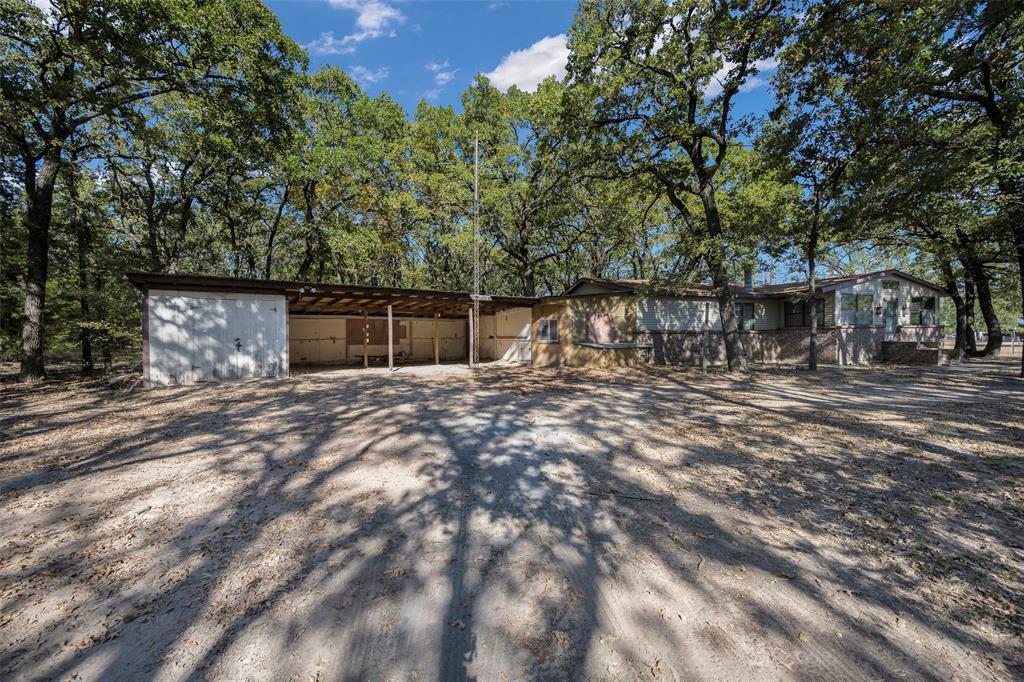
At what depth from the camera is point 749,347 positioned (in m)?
18.0

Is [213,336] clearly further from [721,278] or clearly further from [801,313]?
[801,313]

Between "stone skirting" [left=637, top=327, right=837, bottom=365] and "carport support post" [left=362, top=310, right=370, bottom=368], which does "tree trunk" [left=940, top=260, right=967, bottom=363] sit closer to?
"stone skirting" [left=637, top=327, right=837, bottom=365]

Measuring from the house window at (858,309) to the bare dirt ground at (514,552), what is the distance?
14.4 metres

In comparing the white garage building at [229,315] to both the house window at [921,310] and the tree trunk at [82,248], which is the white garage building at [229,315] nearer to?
the tree trunk at [82,248]

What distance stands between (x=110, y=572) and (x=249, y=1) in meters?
14.4

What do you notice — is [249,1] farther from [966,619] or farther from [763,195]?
[763,195]

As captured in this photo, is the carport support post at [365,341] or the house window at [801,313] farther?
the house window at [801,313]

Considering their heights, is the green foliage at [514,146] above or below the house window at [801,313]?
above

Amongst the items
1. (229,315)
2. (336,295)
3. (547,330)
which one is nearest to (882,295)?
(547,330)

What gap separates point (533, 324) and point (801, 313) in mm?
12570

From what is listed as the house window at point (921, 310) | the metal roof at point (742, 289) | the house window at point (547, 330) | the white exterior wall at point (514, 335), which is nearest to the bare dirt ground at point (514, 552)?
the metal roof at point (742, 289)

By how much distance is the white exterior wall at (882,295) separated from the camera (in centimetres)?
1725

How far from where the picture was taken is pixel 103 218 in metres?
15.1

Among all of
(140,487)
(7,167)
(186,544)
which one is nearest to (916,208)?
(186,544)
